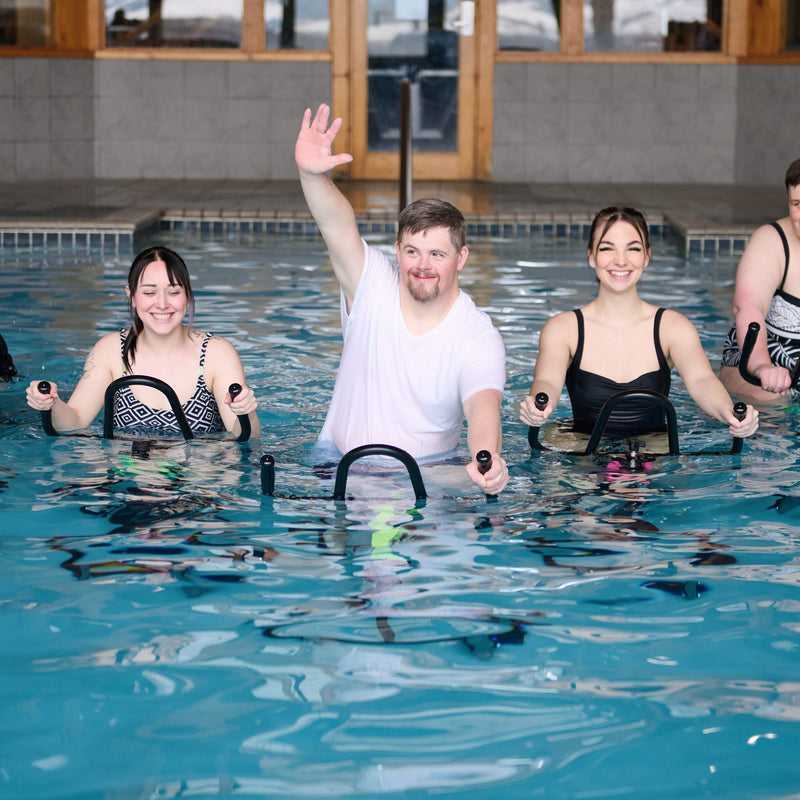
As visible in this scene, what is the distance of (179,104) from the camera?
13.1m

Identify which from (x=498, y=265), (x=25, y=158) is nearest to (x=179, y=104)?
(x=25, y=158)

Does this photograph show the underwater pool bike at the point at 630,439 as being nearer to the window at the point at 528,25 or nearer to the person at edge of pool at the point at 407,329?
the person at edge of pool at the point at 407,329

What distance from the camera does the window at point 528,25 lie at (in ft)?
42.5

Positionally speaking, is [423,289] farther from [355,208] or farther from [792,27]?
[792,27]

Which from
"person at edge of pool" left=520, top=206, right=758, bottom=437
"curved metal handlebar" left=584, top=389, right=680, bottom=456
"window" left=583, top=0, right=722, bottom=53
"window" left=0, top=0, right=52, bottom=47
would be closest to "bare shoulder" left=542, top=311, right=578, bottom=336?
"person at edge of pool" left=520, top=206, right=758, bottom=437

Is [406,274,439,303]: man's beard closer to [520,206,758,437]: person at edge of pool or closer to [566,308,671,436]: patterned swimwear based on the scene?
[520,206,758,437]: person at edge of pool

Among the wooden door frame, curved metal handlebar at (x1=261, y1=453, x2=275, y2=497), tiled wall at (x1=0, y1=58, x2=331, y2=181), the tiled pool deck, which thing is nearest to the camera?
curved metal handlebar at (x1=261, y1=453, x2=275, y2=497)

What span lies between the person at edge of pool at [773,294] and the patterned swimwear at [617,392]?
2.26 feet

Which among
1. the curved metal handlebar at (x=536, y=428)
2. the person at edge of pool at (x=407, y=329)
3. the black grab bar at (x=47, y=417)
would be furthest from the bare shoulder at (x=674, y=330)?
the black grab bar at (x=47, y=417)

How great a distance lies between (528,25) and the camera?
1305 centimetres

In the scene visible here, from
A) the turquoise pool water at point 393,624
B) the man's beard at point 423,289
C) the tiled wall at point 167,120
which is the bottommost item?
the turquoise pool water at point 393,624

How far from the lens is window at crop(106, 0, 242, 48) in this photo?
13.0 m

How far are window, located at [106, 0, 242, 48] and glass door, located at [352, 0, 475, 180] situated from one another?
1382 mm

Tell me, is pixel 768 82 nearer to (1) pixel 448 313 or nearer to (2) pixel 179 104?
(2) pixel 179 104
